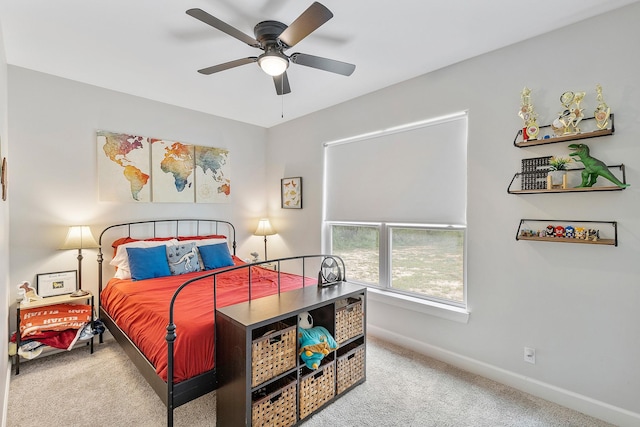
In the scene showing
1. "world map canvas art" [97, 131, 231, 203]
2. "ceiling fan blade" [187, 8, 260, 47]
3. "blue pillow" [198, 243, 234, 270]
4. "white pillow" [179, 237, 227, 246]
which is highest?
"ceiling fan blade" [187, 8, 260, 47]

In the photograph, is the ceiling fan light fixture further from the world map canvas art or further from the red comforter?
the world map canvas art

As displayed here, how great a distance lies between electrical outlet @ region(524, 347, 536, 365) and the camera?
232cm

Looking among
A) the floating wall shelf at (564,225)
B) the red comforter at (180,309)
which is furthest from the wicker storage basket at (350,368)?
the floating wall shelf at (564,225)

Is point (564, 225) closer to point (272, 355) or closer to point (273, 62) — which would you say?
point (272, 355)

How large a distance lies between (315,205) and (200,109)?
6.47 ft

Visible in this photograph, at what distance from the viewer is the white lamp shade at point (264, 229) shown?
14.6 ft

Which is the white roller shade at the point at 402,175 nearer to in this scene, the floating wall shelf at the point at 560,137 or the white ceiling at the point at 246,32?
the floating wall shelf at the point at 560,137

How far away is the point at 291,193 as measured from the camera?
4.36 m

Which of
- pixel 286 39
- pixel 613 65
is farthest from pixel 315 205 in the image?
pixel 613 65

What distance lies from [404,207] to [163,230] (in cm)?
291

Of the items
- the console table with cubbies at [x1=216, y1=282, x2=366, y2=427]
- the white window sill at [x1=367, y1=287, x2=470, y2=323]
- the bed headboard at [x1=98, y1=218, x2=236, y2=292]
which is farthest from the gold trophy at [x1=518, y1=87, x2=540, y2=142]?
the bed headboard at [x1=98, y1=218, x2=236, y2=292]

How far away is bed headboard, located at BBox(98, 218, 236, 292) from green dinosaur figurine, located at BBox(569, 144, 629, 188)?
3.87 meters

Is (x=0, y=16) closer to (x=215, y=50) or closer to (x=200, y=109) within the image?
(x=215, y=50)

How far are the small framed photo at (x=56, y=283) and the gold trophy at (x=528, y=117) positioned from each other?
435 centimetres
